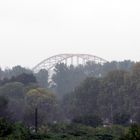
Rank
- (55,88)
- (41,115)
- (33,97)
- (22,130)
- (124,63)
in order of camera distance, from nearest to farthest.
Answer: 1. (22,130)
2. (41,115)
3. (33,97)
4. (55,88)
5. (124,63)

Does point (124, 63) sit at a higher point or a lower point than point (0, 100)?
higher

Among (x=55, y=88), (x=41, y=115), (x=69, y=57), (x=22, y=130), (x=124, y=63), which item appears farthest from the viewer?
(x=69, y=57)

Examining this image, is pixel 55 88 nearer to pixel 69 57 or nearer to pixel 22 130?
pixel 69 57

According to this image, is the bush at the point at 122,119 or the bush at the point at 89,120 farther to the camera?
the bush at the point at 122,119

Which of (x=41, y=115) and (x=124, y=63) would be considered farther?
(x=124, y=63)

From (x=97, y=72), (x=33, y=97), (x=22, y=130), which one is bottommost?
(x=22, y=130)

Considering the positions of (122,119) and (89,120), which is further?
(122,119)

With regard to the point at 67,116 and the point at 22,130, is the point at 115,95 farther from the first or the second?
the point at 22,130

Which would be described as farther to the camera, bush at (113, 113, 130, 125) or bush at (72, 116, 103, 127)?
bush at (113, 113, 130, 125)

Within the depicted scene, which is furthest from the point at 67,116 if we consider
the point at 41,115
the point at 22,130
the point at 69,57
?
the point at 69,57
